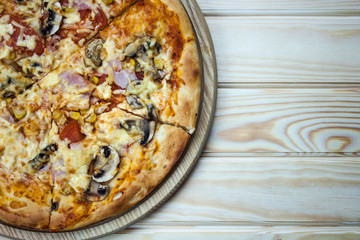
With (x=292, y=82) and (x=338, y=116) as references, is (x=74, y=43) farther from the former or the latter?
(x=338, y=116)

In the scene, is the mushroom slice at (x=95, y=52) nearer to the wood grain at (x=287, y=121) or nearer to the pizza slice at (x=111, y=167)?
the pizza slice at (x=111, y=167)

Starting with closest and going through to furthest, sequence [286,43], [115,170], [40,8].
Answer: [115,170], [40,8], [286,43]

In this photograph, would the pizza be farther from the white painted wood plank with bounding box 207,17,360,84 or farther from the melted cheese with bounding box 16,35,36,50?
the white painted wood plank with bounding box 207,17,360,84

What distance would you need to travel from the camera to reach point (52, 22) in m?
2.30

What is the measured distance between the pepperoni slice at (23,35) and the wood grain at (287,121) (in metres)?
1.30

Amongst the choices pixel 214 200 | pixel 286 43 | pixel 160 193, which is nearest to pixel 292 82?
pixel 286 43

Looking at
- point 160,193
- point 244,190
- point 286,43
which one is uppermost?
point 286,43

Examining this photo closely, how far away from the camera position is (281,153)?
2477mm

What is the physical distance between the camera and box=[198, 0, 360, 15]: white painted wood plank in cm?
248

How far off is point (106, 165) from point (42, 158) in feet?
1.43

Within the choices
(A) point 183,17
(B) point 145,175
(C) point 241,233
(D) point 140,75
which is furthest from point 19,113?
(C) point 241,233

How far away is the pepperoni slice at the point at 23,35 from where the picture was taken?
2.31 m

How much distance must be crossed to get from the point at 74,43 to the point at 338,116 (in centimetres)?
194

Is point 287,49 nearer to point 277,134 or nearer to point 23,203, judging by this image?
point 277,134
